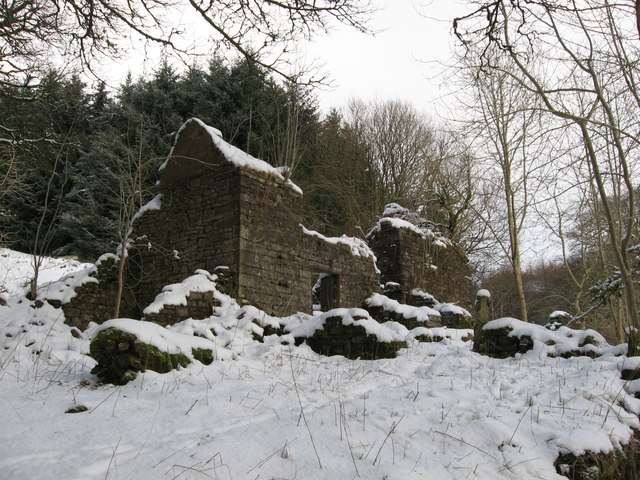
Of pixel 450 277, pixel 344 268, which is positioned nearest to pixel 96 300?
pixel 344 268

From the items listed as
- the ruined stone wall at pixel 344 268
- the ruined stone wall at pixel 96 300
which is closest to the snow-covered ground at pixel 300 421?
the ruined stone wall at pixel 96 300

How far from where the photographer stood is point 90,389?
400 centimetres

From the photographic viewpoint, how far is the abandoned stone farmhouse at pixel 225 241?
10.0m

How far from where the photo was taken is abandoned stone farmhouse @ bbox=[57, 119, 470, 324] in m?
10.0

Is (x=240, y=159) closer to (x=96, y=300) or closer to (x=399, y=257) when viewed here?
(x=96, y=300)

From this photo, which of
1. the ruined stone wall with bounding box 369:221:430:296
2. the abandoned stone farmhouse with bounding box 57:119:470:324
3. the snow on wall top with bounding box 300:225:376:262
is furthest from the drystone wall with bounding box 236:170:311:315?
the ruined stone wall with bounding box 369:221:430:296

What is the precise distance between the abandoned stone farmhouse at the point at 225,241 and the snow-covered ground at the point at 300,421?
16.1ft

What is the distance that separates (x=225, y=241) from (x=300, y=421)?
23.3 feet

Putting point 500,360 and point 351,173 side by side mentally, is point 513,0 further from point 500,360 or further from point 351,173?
point 351,173

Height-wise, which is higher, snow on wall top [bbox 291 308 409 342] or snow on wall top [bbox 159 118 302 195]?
snow on wall top [bbox 159 118 302 195]

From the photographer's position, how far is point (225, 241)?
10.1 metres

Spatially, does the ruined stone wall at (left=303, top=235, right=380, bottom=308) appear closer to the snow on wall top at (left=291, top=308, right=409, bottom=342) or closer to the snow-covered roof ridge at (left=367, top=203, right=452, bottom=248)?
the snow-covered roof ridge at (left=367, top=203, right=452, bottom=248)

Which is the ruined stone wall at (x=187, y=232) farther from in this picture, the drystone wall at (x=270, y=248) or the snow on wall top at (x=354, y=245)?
the snow on wall top at (x=354, y=245)

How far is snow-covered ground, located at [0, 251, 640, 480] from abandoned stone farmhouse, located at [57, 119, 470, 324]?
4897mm
